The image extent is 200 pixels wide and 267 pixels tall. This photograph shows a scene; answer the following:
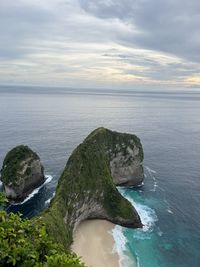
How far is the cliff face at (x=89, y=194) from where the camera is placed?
180 feet

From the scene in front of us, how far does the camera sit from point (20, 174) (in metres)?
79.8

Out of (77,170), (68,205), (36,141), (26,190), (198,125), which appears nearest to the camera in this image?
(68,205)

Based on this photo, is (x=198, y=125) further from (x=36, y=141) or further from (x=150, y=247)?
(x=150, y=247)

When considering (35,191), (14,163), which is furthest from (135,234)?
(14,163)

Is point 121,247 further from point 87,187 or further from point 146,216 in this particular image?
point 146,216

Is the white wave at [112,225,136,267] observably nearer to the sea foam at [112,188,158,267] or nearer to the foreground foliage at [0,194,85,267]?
the sea foam at [112,188,158,267]

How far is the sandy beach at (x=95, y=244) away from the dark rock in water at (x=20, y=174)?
65.3 feet

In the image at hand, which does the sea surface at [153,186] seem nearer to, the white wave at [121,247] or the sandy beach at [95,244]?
the white wave at [121,247]

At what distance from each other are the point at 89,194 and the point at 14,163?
23636mm

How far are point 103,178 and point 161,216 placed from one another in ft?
49.5

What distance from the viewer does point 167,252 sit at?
197 ft

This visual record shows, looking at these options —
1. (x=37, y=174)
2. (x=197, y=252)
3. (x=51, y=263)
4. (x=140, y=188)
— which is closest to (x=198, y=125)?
(x=140, y=188)

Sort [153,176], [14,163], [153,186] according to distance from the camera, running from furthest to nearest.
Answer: [153,176] → [153,186] → [14,163]

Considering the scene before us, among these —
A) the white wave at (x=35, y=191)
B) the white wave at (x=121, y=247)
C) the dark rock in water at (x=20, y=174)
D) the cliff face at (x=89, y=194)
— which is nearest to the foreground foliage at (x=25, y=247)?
the cliff face at (x=89, y=194)
